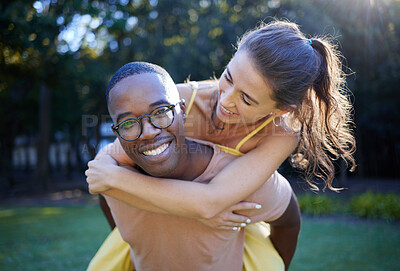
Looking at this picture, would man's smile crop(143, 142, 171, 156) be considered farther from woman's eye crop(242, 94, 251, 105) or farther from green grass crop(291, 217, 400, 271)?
green grass crop(291, 217, 400, 271)

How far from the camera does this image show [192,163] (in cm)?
280

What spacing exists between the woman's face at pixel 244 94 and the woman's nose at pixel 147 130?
77cm

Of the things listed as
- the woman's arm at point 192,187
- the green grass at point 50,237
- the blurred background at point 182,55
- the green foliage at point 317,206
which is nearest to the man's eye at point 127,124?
the woman's arm at point 192,187

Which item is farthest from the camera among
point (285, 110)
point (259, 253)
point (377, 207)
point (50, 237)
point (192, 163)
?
point (377, 207)

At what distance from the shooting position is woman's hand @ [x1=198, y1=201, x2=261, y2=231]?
8.55 feet

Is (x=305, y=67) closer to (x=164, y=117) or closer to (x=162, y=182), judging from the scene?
(x=164, y=117)

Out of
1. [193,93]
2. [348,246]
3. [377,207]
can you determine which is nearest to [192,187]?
[193,93]

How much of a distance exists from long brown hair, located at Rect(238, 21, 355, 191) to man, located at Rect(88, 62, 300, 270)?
1.91ft

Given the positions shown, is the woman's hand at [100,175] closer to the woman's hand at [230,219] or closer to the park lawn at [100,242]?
the woman's hand at [230,219]

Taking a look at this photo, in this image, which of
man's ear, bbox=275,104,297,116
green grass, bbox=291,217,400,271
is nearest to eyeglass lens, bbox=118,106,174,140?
man's ear, bbox=275,104,297,116

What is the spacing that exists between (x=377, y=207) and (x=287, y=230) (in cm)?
695

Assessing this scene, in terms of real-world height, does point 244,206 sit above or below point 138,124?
below

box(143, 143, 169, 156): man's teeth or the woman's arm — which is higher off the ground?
box(143, 143, 169, 156): man's teeth

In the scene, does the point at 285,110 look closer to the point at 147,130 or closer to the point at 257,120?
the point at 257,120
